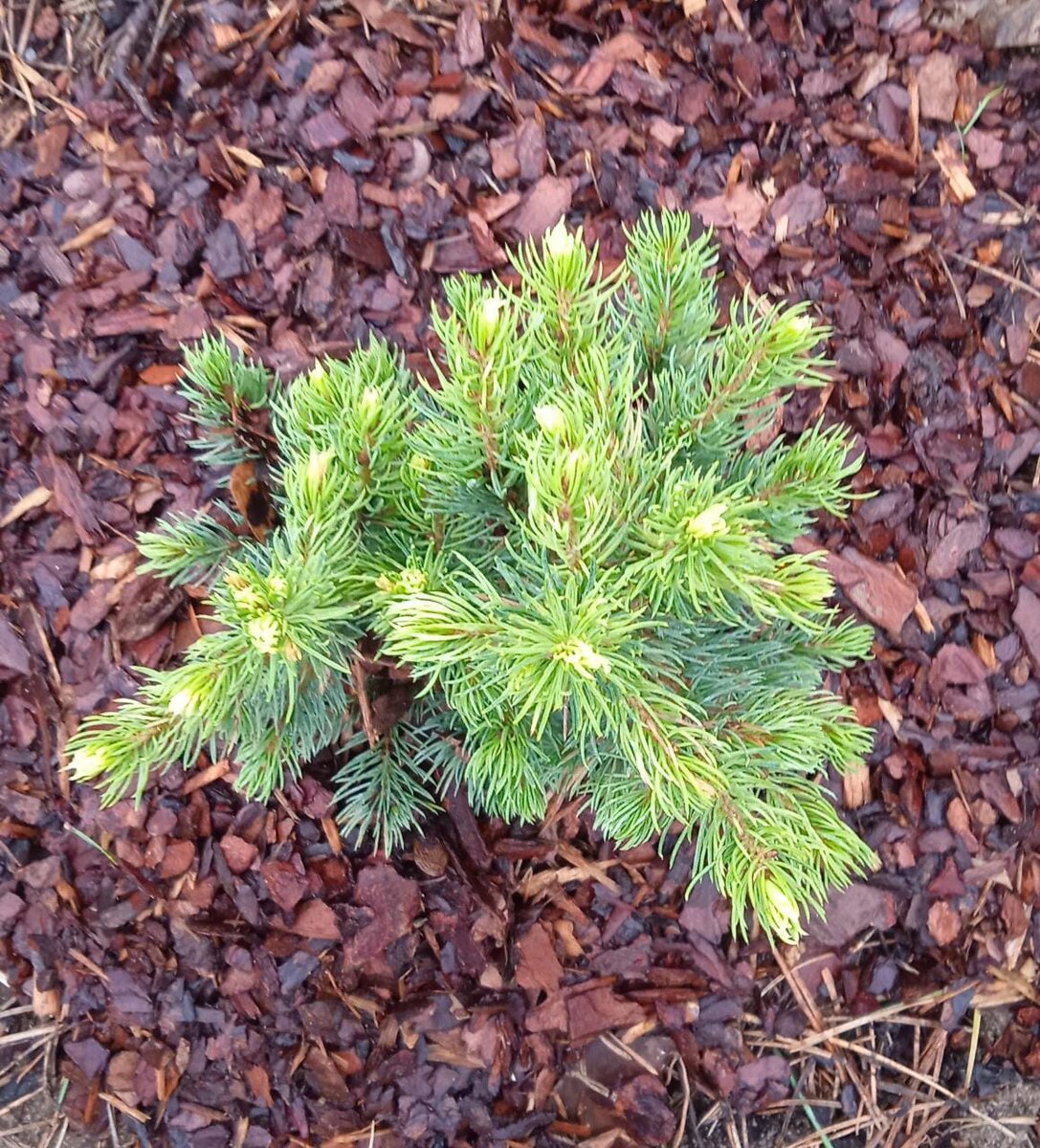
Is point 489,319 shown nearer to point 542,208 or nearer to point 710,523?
point 710,523

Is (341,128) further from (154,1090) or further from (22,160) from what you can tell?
(154,1090)

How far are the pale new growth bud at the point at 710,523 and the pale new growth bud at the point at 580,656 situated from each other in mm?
187

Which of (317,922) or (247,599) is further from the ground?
(247,599)

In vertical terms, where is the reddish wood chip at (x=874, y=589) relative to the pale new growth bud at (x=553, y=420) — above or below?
below

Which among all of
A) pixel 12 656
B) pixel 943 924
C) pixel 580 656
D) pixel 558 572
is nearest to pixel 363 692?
pixel 558 572

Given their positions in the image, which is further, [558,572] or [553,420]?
[558,572]

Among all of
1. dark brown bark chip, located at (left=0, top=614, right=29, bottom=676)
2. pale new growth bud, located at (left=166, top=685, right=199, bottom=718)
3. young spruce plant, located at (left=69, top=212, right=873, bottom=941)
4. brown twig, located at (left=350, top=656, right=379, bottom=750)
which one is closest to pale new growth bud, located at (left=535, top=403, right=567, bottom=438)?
young spruce plant, located at (left=69, top=212, right=873, bottom=941)

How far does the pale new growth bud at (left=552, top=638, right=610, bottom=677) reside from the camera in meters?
1.09

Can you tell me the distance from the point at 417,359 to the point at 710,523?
144cm

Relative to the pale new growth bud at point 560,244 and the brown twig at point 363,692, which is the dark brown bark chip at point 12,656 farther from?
the pale new growth bud at point 560,244

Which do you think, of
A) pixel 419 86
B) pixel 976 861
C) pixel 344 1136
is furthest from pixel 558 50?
pixel 344 1136

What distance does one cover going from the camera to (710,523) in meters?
1.07

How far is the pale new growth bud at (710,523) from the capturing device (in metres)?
1.06

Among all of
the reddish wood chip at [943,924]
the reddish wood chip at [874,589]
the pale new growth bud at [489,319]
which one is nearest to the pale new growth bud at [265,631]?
the pale new growth bud at [489,319]
